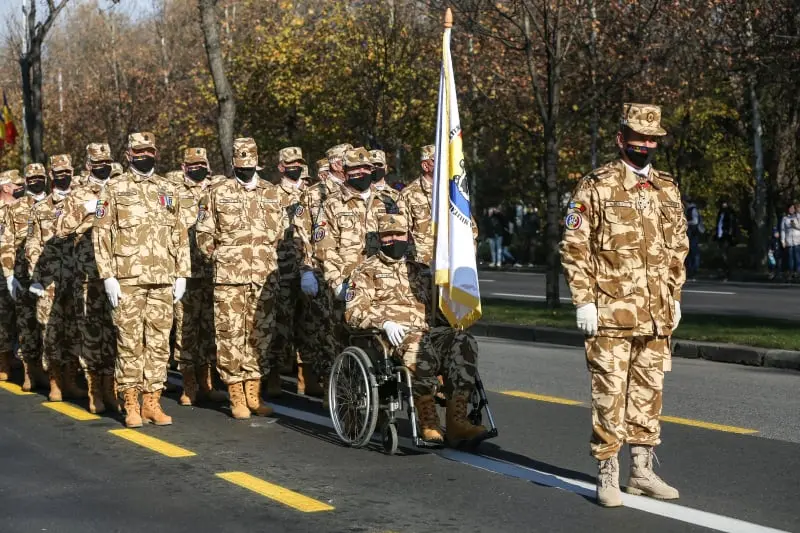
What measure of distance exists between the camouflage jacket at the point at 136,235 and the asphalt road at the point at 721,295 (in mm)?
10861

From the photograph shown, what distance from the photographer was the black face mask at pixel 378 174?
434 inches

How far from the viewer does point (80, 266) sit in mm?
10773

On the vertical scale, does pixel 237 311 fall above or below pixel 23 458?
above

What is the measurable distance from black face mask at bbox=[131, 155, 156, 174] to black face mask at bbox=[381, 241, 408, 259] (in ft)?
7.37

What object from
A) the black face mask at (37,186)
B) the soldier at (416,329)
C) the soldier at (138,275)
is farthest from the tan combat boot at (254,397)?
the black face mask at (37,186)

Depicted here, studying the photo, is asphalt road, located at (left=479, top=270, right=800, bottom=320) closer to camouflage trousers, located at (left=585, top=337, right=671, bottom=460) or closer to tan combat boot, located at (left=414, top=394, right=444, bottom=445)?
tan combat boot, located at (left=414, top=394, right=444, bottom=445)

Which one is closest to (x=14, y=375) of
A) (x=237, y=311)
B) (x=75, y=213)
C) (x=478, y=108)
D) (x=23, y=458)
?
(x=75, y=213)

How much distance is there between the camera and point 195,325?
11.5 metres

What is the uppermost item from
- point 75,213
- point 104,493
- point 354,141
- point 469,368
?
point 354,141

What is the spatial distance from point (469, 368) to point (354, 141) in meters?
29.9

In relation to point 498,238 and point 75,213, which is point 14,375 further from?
point 498,238

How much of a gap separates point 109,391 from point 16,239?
2.66 meters

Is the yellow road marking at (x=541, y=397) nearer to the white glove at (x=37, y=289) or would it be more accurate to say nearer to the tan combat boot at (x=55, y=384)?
the tan combat boot at (x=55, y=384)

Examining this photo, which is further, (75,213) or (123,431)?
(75,213)
